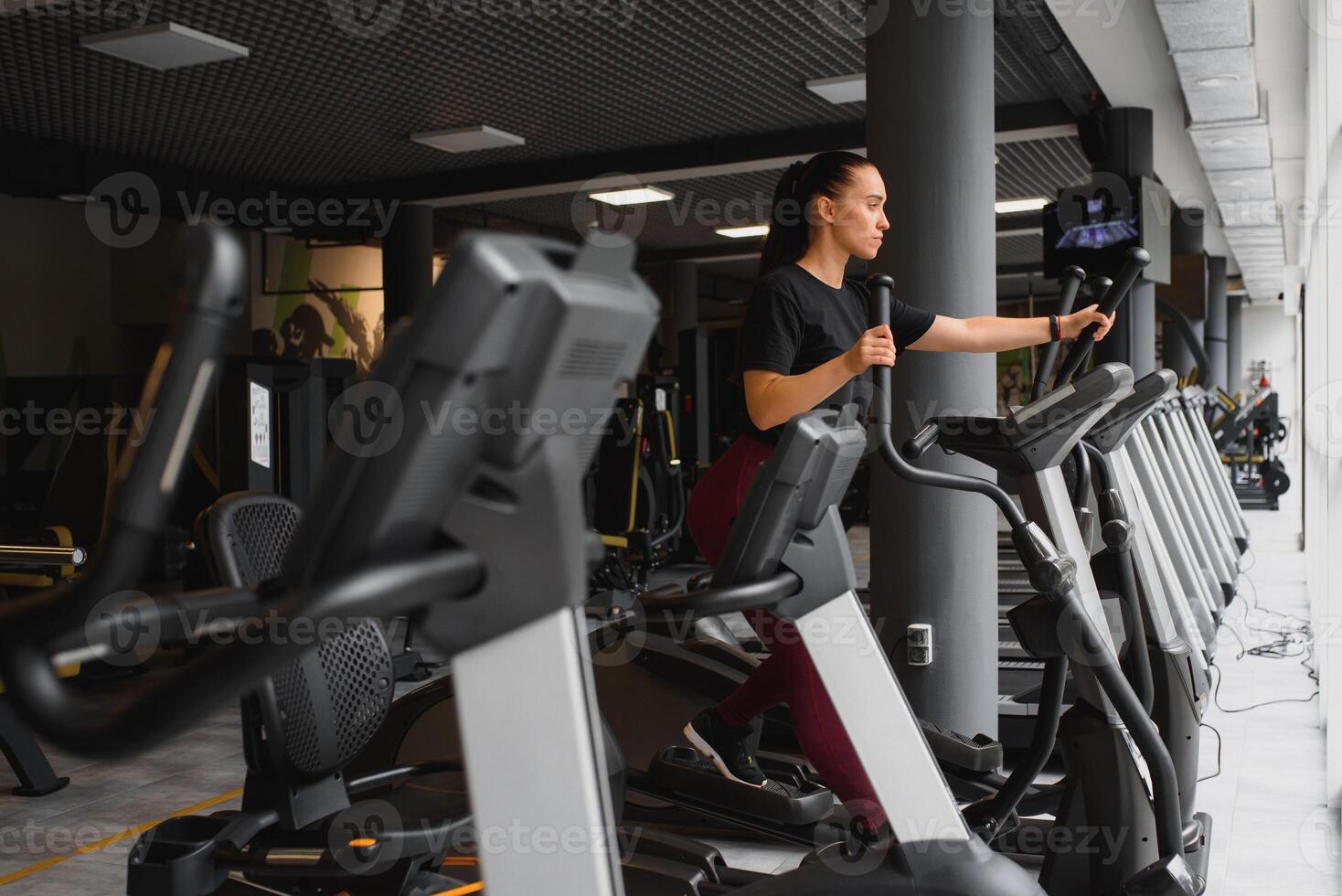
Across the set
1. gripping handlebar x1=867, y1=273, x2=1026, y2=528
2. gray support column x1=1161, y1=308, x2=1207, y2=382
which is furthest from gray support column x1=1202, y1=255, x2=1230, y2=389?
gripping handlebar x1=867, y1=273, x2=1026, y2=528

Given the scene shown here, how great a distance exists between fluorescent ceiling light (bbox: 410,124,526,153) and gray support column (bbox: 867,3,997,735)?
4871 millimetres

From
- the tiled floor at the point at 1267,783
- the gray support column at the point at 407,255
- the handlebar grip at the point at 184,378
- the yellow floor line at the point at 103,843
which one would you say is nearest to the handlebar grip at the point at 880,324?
the handlebar grip at the point at 184,378

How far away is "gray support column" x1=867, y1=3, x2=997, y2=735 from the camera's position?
125 inches

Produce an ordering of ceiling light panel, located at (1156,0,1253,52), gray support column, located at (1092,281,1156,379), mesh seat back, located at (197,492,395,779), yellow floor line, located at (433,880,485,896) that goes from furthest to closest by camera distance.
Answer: gray support column, located at (1092,281,1156,379) < ceiling light panel, located at (1156,0,1253,52) < yellow floor line, located at (433,880,485,896) < mesh seat back, located at (197,492,395,779)

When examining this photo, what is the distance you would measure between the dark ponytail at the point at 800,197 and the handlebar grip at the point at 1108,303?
1.78 feet

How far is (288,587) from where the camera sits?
0.75m

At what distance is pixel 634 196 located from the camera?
951 cm

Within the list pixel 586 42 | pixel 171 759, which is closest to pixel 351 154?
pixel 586 42

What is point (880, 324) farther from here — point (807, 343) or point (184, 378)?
point (184, 378)

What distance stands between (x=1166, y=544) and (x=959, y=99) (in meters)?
2.16

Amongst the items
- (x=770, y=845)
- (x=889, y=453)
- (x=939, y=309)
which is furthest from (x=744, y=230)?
(x=889, y=453)

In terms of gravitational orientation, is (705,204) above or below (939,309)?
above

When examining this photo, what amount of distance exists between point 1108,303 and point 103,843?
2610mm

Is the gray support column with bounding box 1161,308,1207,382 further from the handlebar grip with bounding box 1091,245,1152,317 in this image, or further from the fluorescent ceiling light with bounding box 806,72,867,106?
the handlebar grip with bounding box 1091,245,1152,317
